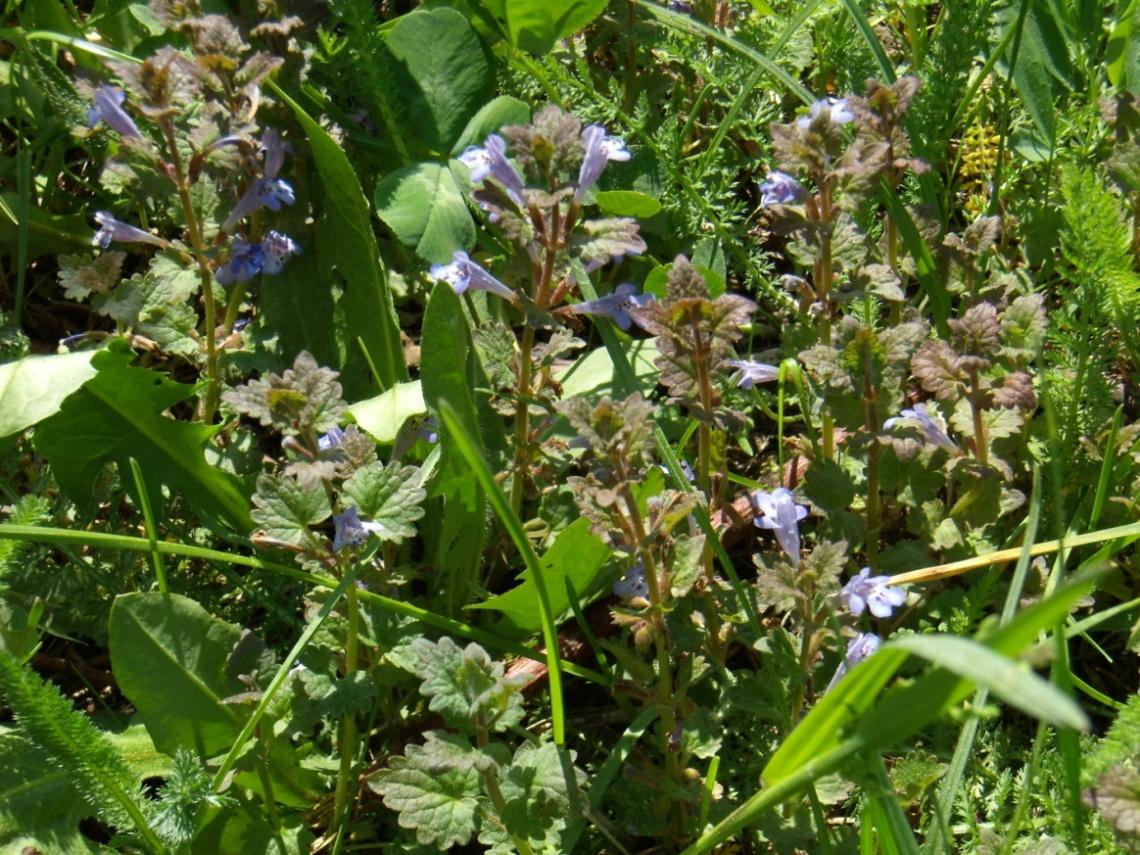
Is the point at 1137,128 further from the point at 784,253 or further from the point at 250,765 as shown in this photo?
the point at 250,765

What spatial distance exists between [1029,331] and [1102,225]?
0.79 ft

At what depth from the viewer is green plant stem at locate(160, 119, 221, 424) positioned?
7.90 feet

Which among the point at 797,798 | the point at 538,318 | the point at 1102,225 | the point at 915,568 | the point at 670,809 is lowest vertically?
the point at 670,809

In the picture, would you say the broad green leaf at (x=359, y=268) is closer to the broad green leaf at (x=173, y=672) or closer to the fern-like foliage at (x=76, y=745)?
the broad green leaf at (x=173, y=672)

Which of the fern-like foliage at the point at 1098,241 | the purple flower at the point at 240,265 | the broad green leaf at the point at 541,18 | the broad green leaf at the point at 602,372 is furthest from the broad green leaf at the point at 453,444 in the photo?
the fern-like foliage at the point at 1098,241

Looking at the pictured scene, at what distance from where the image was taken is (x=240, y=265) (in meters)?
2.69

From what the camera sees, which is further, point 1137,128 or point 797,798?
point 1137,128

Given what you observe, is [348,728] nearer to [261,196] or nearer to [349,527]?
[349,527]

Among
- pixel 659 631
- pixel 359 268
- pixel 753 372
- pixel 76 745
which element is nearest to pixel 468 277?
pixel 359 268

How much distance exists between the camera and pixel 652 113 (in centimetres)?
323

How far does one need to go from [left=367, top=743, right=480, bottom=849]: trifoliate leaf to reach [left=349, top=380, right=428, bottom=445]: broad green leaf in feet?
2.18

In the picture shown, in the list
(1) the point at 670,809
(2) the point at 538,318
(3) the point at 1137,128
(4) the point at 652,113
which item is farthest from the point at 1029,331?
(4) the point at 652,113

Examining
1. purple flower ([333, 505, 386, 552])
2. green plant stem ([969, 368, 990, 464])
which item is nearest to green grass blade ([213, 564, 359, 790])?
purple flower ([333, 505, 386, 552])

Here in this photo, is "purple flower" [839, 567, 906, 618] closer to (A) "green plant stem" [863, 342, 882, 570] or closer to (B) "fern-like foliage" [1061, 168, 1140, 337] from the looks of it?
(A) "green plant stem" [863, 342, 882, 570]
